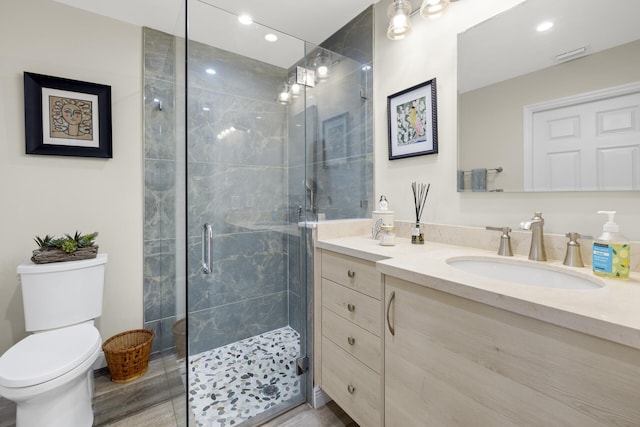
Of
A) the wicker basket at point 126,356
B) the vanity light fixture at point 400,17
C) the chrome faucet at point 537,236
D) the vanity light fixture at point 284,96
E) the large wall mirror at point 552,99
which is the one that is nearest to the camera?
the large wall mirror at point 552,99

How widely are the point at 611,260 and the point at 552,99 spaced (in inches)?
25.7

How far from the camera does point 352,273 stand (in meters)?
1.29

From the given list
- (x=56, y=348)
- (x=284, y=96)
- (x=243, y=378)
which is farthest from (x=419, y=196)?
(x=56, y=348)

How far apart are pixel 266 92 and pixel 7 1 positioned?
1.60 metres

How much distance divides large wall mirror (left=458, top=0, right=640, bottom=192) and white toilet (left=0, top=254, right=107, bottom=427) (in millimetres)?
2066

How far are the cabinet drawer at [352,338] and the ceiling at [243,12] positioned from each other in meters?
1.62

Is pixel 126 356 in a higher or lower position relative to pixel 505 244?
lower

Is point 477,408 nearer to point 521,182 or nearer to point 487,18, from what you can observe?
point 521,182

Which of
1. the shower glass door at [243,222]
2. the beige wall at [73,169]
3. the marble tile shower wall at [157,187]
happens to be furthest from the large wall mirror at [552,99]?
the beige wall at [73,169]

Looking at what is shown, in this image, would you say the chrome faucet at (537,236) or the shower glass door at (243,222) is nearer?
the chrome faucet at (537,236)

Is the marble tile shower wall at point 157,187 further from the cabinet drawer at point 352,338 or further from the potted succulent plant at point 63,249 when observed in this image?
the cabinet drawer at point 352,338

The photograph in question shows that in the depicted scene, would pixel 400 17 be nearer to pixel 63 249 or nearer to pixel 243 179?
pixel 243 179

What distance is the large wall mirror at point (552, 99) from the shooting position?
0.95 meters

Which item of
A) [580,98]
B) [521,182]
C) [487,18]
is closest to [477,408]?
[521,182]
